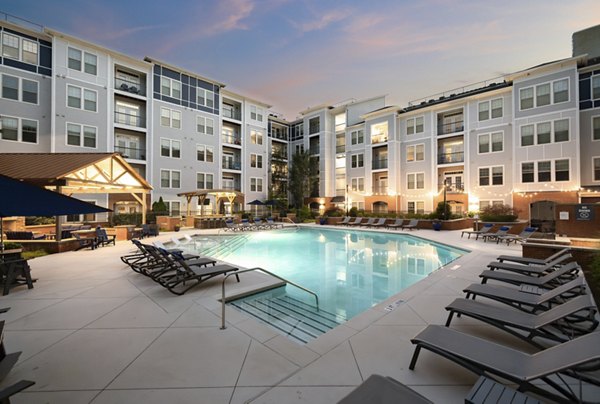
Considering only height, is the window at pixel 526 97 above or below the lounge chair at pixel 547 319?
above

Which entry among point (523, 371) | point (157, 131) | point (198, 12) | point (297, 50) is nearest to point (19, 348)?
point (523, 371)

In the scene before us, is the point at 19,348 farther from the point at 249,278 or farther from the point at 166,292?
the point at 249,278

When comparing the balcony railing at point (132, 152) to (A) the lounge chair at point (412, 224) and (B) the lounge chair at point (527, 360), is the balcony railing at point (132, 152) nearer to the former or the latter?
(A) the lounge chair at point (412, 224)

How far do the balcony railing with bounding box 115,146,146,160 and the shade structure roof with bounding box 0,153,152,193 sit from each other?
1209 centimetres

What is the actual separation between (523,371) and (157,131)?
30.4 metres

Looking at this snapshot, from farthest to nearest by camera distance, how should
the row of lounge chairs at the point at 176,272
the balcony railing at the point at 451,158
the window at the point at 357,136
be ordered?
the window at the point at 357,136 → the balcony railing at the point at 451,158 → the row of lounge chairs at the point at 176,272

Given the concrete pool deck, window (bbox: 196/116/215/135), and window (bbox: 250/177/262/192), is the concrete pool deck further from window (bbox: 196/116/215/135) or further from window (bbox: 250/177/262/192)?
window (bbox: 250/177/262/192)

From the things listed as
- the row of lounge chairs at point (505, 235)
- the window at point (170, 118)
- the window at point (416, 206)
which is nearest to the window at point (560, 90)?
the window at point (416, 206)

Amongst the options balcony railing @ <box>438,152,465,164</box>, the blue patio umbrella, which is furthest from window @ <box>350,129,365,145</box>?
the blue patio umbrella

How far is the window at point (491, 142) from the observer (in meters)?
24.7

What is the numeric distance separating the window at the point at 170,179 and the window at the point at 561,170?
33.2 m

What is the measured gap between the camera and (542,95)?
2197 centimetres

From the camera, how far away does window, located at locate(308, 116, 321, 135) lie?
38406 mm

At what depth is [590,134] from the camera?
2075cm
